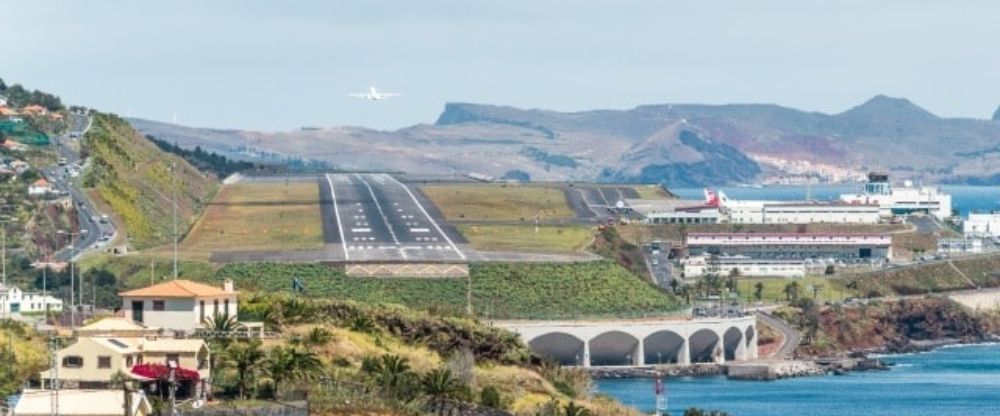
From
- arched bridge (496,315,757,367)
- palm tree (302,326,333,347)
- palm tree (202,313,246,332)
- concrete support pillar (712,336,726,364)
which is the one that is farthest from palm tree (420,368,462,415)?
concrete support pillar (712,336,726,364)

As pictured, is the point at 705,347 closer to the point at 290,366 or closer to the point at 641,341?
the point at 641,341

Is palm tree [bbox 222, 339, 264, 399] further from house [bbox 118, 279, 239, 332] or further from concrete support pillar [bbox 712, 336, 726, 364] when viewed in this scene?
concrete support pillar [bbox 712, 336, 726, 364]

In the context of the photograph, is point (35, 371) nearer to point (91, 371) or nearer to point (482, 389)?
point (91, 371)

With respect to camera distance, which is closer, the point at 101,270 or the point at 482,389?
the point at 482,389

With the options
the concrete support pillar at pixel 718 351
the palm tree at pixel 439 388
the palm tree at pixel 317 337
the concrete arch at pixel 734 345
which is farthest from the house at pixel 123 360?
the concrete arch at pixel 734 345

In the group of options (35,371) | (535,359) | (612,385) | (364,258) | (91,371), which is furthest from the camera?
(364,258)

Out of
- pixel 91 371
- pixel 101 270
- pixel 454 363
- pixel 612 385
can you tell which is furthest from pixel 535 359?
pixel 101 270

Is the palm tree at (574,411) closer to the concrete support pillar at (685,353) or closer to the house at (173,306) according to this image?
the house at (173,306)
